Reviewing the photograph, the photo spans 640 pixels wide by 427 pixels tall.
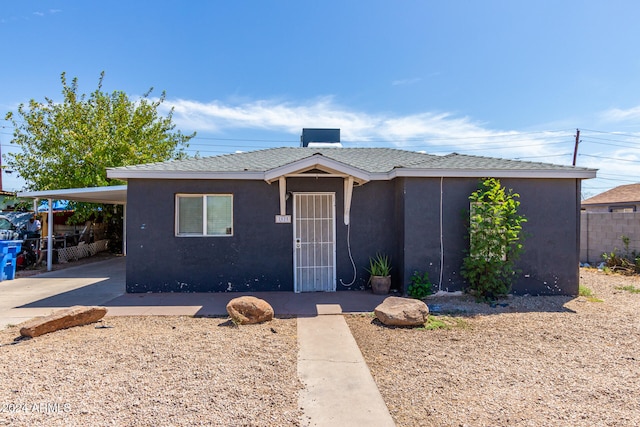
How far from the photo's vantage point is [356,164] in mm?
8938

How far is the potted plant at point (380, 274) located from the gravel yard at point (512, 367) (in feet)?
4.40

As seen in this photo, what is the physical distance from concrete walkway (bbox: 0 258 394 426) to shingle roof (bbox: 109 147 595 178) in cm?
273

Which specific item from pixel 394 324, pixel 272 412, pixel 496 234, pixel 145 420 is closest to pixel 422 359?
pixel 394 324

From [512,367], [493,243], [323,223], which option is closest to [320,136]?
[323,223]

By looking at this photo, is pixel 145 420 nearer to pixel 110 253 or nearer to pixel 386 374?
pixel 386 374

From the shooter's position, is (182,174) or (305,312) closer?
(305,312)

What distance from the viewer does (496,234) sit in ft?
22.9

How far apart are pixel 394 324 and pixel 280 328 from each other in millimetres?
1822

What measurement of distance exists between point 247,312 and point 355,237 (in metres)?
3.32

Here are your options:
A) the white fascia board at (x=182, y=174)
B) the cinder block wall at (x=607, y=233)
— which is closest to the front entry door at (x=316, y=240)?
the white fascia board at (x=182, y=174)

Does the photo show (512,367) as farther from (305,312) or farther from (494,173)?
(494,173)

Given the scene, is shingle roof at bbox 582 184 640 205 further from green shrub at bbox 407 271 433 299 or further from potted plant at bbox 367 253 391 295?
potted plant at bbox 367 253 391 295

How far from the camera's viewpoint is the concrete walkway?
3.36m

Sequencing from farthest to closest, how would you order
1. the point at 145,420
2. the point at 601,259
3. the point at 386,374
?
1. the point at 601,259
2. the point at 386,374
3. the point at 145,420
